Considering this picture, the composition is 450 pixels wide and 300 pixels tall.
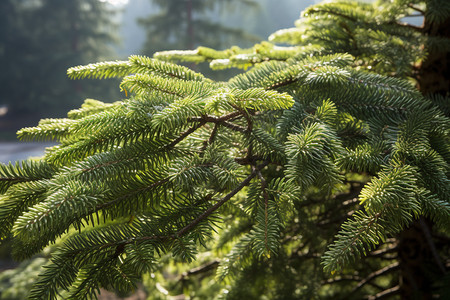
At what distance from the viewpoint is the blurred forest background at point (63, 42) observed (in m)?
14.0

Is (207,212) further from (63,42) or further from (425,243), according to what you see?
(63,42)

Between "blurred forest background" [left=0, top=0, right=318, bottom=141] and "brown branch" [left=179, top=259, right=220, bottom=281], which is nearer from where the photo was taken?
"brown branch" [left=179, top=259, right=220, bottom=281]

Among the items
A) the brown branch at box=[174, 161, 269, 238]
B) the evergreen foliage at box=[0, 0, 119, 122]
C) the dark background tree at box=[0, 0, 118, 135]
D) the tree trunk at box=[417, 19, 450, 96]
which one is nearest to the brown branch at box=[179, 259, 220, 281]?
the brown branch at box=[174, 161, 269, 238]

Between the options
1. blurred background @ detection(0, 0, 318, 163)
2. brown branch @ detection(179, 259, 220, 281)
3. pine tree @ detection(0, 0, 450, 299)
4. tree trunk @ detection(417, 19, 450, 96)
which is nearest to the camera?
pine tree @ detection(0, 0, 450, 299)

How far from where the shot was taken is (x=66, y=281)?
1.83ft

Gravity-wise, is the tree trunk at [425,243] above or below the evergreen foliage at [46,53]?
below

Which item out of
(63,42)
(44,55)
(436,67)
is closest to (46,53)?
(44,55)

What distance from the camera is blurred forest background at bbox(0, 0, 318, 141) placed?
13977 millimetres

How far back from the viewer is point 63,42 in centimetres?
1526

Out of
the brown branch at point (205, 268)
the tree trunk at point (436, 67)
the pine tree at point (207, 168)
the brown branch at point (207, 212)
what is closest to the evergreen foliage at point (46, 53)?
the brown branch at point (205, 268)

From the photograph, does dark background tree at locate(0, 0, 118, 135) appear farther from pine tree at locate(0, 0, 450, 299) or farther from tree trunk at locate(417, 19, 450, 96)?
pine tree at locate(0, 0, 450, 299)

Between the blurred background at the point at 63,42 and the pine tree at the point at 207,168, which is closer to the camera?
the pine tree at the point at 207,168

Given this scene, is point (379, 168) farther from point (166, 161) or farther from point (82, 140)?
point (82, 140)

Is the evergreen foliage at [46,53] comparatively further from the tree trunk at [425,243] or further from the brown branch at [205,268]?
the tree trunk at [425,243]
